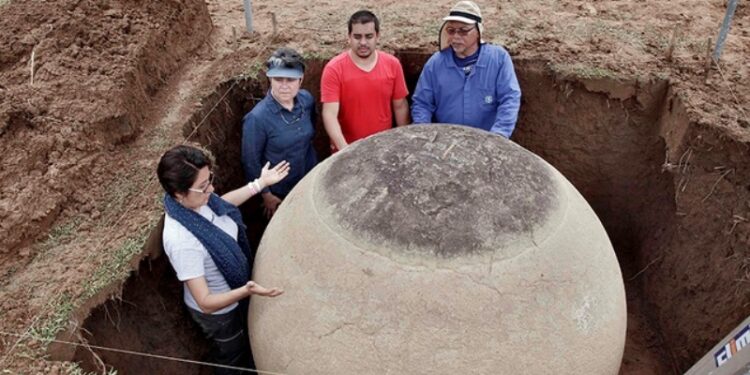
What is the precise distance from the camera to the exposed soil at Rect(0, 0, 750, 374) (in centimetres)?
402

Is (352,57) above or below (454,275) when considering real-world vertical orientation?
above

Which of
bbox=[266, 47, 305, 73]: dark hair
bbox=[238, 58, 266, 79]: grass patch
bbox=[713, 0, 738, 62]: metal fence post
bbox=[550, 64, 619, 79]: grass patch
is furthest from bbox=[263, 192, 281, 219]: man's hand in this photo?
bbox=[713, 0, 738, 62]: metal fence post

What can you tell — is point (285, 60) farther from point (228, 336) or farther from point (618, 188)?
point (618, 188)

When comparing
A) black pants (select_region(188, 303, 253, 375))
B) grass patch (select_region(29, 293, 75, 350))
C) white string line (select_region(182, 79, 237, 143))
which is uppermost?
white string line (select_region(182, 79, 237, 143))

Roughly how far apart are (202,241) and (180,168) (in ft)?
1.51

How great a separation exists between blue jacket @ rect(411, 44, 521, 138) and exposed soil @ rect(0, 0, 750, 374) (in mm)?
1277

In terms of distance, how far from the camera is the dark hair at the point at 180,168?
320 centimetres

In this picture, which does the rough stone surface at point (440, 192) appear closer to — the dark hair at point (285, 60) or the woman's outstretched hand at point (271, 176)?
the woman's outstretched hand at point (271, 176)

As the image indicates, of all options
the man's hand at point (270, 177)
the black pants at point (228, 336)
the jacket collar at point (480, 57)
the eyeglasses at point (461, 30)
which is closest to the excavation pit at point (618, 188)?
the black pants at point (228, 336)

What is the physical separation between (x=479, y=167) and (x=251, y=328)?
1.66 m

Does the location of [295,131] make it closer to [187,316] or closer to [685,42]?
[187,316]

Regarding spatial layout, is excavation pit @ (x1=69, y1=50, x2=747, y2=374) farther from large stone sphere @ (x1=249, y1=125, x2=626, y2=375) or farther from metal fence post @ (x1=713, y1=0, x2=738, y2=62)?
large stone sphere @ (x1=249, y1=125, x2=626, y2=375)

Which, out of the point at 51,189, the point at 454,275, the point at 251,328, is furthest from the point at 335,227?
the point at 51,189

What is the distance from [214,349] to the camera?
4.47m
